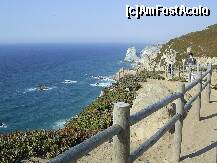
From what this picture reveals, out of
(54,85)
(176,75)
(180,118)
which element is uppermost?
(180,118)

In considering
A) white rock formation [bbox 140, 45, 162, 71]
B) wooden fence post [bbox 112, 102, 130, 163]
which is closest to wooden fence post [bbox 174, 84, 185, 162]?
wooden fence post [bbox 112, 102, 130, 163]

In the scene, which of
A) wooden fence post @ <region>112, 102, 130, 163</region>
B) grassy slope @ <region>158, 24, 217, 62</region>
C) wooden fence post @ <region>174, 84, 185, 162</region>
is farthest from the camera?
grassy slope @ <region>158, 24, 217, 62</region>

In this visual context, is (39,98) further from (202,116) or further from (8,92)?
(202,116)

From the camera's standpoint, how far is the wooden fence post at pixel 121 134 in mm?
4066

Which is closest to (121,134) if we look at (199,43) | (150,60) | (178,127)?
(178,127)

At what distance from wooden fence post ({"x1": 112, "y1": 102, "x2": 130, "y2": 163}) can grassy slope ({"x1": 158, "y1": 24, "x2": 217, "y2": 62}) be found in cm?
5017

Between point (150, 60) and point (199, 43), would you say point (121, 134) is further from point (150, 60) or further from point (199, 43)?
point (150, 60)

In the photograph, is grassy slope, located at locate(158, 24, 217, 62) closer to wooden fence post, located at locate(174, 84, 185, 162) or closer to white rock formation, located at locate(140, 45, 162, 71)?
white rock formation, located at locate(140, 45, 162, 71)

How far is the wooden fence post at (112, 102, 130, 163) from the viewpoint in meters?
4.07

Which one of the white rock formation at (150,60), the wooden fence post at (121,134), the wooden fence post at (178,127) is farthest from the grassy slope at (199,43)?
the wooden fence post at (121,134)

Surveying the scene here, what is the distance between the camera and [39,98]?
65188mm

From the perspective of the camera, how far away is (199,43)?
5869cm

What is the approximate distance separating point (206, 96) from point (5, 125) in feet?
112

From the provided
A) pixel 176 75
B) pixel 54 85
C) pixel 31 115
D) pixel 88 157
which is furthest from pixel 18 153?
pixel 54 85
